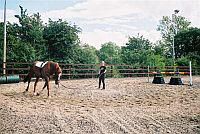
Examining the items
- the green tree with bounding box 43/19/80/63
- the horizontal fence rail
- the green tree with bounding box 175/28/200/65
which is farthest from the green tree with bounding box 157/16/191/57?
the green tree with bounding box 43/19/80/63

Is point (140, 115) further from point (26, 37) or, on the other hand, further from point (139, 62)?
point (139, 62)

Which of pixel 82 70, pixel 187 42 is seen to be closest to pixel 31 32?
pixel 82 70

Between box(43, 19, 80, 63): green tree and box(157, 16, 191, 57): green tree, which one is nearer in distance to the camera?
box(43, 19, 80, 63): green tree

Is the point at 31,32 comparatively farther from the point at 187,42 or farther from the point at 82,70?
the point at 187,42

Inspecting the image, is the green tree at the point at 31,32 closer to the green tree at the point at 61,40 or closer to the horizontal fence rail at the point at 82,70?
the green tree at the point at 61,40

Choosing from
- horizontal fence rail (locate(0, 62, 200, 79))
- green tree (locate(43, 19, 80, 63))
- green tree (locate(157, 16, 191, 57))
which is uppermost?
green tree (locate(157, 16, 191, 57))

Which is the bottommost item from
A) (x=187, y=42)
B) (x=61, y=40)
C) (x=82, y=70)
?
(x=82, y=70)

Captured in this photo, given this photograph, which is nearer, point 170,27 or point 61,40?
point 61,40

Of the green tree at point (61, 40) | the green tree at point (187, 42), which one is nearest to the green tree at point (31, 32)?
the green tree at point (61, 40)

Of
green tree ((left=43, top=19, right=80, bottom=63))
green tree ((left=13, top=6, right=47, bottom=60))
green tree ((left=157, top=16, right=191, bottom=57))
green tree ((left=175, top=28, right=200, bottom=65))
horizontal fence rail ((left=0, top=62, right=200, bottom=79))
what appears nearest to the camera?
horizontal fence rail ((left=0, top=62, right=200, bottom=79))

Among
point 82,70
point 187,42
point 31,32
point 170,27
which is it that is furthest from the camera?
point 170,27

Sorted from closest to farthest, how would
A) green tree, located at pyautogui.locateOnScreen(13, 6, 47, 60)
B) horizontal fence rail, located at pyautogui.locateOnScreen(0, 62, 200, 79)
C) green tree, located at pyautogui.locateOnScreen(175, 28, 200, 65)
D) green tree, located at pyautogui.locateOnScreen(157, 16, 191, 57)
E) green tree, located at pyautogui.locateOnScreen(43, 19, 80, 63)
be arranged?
horizontal fence rail, located at pyautogui.locateOnScreen(0, 62, 200, 79), green tree, located at pyautogui.locateOnScreen(13, 6, 47, 60), green tree, located at pyautogui.locateOnScreen(43, 19, 80, 63), green tree, located at pyautogui.locateOnScreen(175, 28, 200, 65), green tree, located at pyautogui.locateOnScreen(157, 16, 191, 57)

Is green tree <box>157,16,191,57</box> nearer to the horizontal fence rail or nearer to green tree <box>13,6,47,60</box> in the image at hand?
the horizontal fence rail

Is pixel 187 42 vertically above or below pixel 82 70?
above
